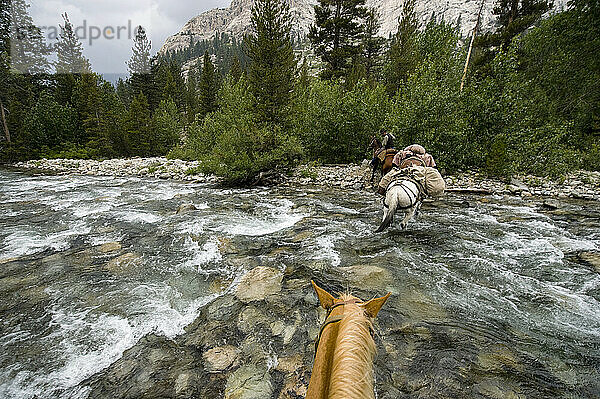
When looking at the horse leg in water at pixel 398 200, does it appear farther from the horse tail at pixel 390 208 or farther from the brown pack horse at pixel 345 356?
the brown pack horse at pixel 345 356

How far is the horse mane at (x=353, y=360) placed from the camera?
94cm

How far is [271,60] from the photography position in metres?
14.7

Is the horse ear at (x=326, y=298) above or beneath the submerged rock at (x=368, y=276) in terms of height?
above

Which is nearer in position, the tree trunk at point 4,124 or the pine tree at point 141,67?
the tree trunk at point 4,124

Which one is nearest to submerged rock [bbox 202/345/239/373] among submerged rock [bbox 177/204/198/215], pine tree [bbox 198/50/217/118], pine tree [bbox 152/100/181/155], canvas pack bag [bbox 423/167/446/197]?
canvas pack bag [bbox 423/167/446/197]

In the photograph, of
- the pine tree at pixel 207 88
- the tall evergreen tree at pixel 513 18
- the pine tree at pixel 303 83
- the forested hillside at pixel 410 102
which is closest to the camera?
the forested hillside at pixel 410 102

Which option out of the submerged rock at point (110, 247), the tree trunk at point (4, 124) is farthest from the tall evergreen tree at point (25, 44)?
the submerged rock at point (110, 247)

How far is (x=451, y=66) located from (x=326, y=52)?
14.9m

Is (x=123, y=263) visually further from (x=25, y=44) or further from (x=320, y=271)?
(x=25, y=44)

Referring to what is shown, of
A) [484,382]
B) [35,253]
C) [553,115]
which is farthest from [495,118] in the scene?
[35,253]

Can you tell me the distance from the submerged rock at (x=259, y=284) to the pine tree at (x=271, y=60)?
11738 millimetres

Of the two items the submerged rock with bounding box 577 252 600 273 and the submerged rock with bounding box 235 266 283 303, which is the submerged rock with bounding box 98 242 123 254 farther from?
the submerged rock with bounding box 577 252 600 273

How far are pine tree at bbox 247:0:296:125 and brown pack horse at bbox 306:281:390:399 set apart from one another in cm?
1468

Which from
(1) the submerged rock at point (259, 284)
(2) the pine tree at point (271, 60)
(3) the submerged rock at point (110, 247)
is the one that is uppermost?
(2) the pine tree at point (271, 60)
